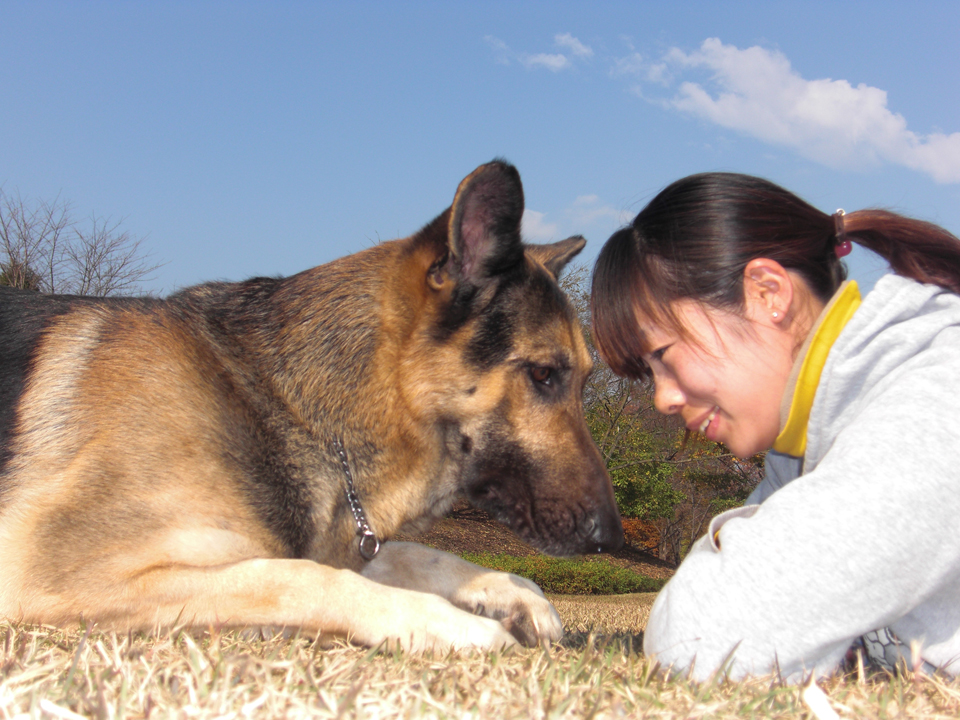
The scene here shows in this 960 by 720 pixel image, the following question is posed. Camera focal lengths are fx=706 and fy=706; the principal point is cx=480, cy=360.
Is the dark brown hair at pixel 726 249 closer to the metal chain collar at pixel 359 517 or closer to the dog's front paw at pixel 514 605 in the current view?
the dog's front paw at pixel 514 605

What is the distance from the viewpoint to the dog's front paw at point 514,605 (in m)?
2.95

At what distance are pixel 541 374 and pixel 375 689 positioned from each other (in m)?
2.05

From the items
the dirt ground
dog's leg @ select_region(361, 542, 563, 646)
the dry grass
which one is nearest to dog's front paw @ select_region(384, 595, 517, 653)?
the dry grass

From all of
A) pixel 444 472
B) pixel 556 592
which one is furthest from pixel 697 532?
pixel 444 472

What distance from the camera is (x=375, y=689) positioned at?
1449 mm

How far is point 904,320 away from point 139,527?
9.33ft

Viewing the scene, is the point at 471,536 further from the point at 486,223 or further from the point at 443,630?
the point at 443,630

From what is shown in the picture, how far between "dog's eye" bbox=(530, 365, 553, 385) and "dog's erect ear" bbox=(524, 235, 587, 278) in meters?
0.82

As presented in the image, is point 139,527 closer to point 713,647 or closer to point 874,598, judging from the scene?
point 713,647

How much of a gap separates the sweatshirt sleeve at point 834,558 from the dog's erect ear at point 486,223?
5.48 feet

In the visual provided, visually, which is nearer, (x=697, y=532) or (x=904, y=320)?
(x=904, y=320)

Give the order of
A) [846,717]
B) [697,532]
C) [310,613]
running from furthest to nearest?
1. [697,532]
2. [310,613]
3. [846,717]

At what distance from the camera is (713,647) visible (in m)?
1.93

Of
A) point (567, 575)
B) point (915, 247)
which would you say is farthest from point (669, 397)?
point (567, 575)
